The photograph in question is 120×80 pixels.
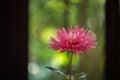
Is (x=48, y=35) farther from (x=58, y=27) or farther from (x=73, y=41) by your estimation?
(x=73, y=41)
